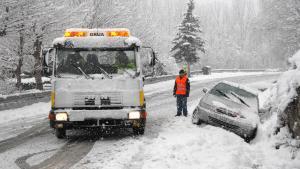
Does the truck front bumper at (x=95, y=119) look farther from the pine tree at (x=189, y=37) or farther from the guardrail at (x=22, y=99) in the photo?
the pine tree at (x=189, y=37)

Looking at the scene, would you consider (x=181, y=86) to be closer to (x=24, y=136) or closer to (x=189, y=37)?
(x=24, y=136)

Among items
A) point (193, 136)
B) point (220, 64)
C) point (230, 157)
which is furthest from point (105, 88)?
point (220, 64)

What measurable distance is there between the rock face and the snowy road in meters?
0.52

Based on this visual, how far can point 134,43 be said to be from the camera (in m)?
9.65

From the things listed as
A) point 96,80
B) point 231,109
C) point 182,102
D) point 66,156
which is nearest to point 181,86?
point 182,102

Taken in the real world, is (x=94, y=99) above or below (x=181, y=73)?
below

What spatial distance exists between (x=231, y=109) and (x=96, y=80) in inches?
144

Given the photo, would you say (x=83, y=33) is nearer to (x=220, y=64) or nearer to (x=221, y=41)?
(x=220, y=64)

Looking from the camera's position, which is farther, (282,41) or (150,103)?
(282,41)

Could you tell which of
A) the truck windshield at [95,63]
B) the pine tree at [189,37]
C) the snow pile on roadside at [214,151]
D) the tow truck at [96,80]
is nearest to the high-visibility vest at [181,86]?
the snow pile on roadside at [214,151]

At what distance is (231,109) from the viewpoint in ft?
34.7

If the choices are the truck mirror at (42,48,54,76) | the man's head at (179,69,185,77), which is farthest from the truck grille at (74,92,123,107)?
the man's head at (179,69,185,77)

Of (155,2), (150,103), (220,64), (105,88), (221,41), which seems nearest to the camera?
(105,88)

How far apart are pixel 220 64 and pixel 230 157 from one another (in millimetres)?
96039
